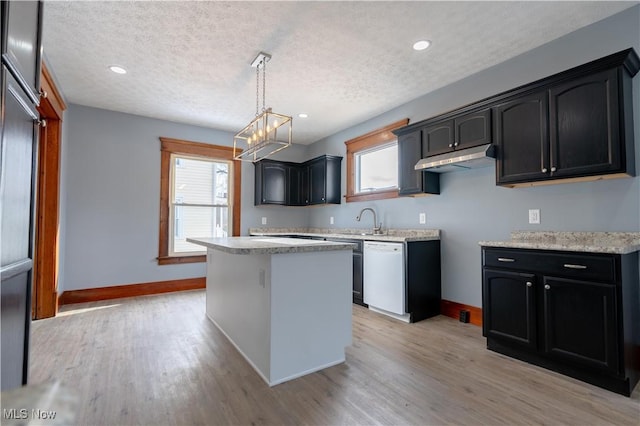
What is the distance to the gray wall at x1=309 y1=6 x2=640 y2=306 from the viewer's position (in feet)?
7.70

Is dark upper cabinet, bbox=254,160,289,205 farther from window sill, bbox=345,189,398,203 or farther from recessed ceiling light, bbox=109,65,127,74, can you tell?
recessed ceiling light, bbox=109,65,127,74

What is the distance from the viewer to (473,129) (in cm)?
299

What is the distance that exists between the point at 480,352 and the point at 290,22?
123 inches

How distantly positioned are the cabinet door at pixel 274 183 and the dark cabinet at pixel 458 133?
2930 millimetres

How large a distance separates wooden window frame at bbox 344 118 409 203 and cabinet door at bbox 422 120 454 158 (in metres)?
0.67

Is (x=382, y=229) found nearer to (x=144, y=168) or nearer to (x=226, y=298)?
(x=226, y=298)

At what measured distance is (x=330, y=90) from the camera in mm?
3709

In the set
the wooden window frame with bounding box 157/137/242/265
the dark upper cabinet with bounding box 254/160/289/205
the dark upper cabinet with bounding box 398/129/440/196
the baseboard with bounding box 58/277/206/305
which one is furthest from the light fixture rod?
the baseboard with bounding box 58/277/206/305

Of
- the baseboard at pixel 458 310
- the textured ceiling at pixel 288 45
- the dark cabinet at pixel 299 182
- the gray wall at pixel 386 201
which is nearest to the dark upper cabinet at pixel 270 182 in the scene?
the dark cabinet at pixel 299 182

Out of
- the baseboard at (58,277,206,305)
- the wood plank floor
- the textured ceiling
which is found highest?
the textured ceiling

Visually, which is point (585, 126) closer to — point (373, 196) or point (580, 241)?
point (580, 241)

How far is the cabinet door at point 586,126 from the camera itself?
84.8 inches

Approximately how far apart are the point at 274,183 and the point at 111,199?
2.51 metres

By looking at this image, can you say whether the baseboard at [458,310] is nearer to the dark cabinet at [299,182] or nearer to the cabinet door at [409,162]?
the cabinet door at [409,162]
